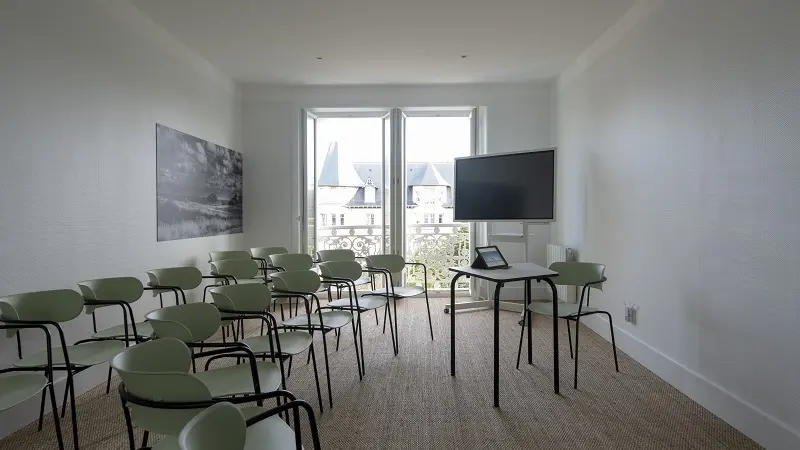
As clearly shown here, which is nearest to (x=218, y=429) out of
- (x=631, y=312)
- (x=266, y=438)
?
(x=266, y=438)

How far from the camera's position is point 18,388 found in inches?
82.4

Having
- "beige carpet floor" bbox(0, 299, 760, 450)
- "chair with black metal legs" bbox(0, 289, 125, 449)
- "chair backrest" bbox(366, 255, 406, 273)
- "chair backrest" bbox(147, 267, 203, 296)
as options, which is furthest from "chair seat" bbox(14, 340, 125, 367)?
"chair backrest" bbox(366, 255, 406, 273)

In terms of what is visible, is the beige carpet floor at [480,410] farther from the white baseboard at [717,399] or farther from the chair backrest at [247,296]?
the chair backrest at [247,296]

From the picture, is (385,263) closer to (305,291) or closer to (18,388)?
(305,291)

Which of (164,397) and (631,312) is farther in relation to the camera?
(631,312)

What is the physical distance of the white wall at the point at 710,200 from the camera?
2367mm

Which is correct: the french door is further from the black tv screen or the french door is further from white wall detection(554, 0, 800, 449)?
white wall detection(554, 0, 800, 449)

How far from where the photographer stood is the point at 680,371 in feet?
10.6

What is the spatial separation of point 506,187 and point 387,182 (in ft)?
6.23

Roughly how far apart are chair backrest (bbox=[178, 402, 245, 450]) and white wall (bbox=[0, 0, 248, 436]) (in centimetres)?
250

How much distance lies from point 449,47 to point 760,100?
3.15 metres

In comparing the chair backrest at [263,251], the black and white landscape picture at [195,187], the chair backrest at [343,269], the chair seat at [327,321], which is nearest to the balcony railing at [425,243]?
the chair backrest at [263,251]

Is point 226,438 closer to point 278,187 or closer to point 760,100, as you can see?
point 760,100

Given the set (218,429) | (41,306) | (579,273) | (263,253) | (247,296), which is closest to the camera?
(218,429)
